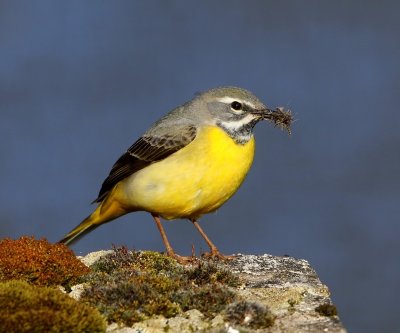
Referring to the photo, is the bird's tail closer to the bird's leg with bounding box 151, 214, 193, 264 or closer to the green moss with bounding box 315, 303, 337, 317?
the bird's leg with bounding box 151, 214, 193, 264

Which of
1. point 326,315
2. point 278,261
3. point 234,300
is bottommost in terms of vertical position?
point 326,315

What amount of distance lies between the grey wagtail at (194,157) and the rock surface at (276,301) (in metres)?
0.96

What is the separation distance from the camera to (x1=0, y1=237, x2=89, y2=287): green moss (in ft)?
45.6

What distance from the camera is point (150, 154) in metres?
15.4

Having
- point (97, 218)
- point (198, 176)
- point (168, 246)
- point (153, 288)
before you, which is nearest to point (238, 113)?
point (198, 176)

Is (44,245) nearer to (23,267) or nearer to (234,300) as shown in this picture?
(23,267)

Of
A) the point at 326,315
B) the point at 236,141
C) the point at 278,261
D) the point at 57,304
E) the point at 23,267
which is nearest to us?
the point at 57,304

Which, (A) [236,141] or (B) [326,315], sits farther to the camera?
(A) [236,141]

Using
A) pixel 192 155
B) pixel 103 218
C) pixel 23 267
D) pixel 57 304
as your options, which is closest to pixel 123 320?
pixel 57 304

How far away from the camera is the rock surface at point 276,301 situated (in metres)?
12.0

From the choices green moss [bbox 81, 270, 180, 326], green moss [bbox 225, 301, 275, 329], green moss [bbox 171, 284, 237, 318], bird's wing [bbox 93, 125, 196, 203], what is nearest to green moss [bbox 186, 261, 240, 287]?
green moss [bbox 81, 270, 180, 326]

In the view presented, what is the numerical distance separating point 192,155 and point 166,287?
2.48 metres

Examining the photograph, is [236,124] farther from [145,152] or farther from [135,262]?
[135,262]

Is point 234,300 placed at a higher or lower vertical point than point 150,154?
lower
